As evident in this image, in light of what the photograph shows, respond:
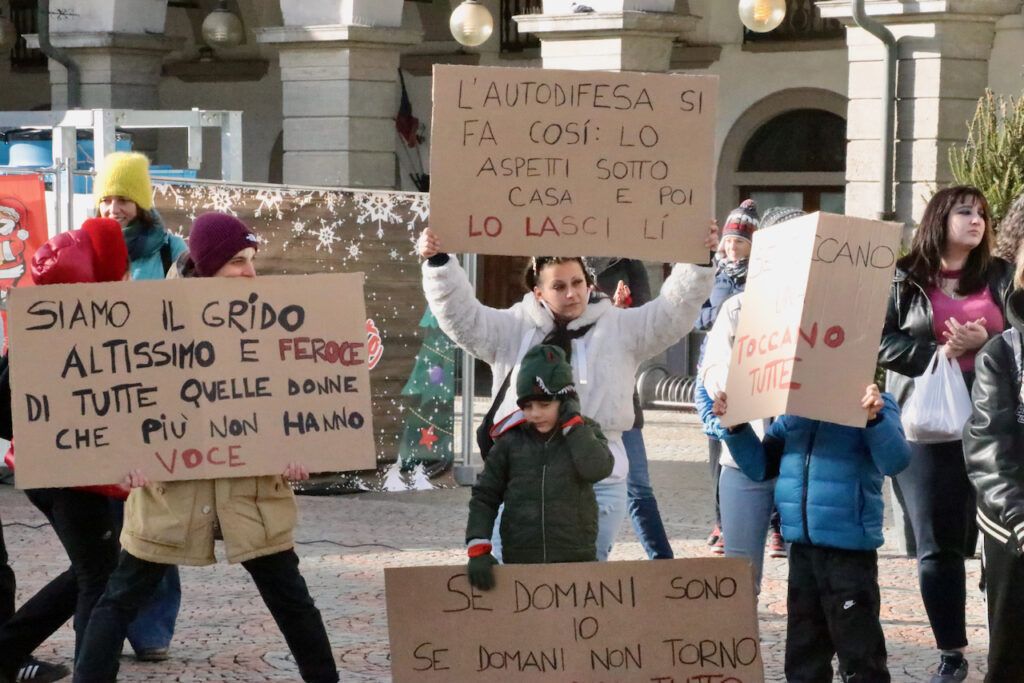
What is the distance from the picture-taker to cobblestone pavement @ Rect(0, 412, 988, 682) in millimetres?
5797

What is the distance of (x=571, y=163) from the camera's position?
5078 millimetres

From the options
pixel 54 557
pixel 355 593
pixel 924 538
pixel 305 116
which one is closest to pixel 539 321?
pixel 924 538

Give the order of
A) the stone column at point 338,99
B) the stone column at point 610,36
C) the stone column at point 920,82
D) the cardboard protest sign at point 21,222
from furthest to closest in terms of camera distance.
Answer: the stone column at point 338,99
the stone column at point 610,36
the stone column at point 920,82
the cardboard protest sign at point 21,222

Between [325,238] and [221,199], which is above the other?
[221,199]

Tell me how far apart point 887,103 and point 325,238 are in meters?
4.99

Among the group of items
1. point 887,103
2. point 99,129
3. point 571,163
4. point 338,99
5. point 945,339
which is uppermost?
point 338,99

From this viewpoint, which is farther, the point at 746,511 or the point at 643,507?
the point at 643,507

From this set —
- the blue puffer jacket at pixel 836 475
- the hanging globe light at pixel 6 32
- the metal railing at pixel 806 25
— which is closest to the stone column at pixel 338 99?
the metal railing at pixel 806 25

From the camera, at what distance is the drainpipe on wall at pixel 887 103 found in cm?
1225

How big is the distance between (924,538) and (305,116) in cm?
1083

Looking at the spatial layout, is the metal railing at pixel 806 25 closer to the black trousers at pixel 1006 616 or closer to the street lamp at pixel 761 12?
the street lamp at pixel 761 12

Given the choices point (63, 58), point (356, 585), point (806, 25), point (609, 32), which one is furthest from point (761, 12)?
point (63, 58)

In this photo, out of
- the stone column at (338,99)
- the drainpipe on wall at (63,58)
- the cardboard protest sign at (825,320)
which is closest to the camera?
the cardboard protest sign at (825,320)

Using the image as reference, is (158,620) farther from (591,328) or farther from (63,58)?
(63,58)
